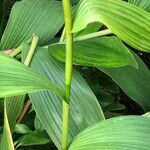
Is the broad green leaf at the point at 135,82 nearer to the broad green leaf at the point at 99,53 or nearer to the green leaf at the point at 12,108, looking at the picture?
the broad green leaf at the point at 99,53

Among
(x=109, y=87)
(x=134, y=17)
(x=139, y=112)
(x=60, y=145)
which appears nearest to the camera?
(x=134, y=17)

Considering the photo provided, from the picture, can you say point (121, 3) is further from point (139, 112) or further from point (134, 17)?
point (139, 112)

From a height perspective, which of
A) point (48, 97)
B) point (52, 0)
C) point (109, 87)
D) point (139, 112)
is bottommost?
point (139, 112)

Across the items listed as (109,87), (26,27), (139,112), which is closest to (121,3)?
(26,27)

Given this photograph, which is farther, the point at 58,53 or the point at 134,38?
the point at 58,53

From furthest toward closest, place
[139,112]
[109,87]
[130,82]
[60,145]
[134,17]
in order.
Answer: [139,112] → [109,87] → [130,82] → [60,145] → [134,17]

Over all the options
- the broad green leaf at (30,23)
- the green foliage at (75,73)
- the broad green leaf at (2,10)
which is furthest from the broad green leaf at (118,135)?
the broad green leaf at (2,10)
